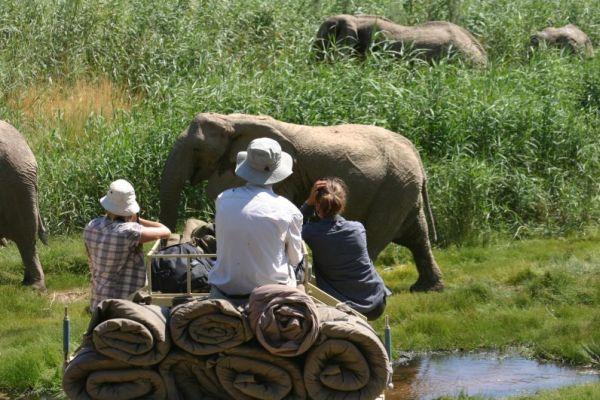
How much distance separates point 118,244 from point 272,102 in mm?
7034

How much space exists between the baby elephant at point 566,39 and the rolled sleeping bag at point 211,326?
46.1ft

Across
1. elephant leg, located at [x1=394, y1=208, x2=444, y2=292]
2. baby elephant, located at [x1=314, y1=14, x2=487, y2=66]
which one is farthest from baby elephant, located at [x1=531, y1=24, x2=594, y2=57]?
elephant leg, located at [x1=394, y1=208, x2=444, y2=292]

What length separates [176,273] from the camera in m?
8.11

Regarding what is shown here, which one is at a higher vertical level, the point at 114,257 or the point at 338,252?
the point at 338,252

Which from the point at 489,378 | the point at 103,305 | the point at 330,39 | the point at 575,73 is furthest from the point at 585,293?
the point at 330,39

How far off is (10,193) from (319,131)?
2781 millimetres

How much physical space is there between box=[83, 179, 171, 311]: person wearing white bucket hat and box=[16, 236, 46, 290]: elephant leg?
378cm

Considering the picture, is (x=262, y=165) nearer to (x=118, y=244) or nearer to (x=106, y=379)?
(x=106, y=379)

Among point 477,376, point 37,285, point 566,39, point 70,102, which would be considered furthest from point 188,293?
point 566,39

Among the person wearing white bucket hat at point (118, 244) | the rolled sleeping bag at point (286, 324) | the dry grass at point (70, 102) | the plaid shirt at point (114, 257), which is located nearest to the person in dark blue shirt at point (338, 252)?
the person wearing white bucket hat at point (118, 244)

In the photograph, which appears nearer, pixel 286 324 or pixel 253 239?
pixel 286 324

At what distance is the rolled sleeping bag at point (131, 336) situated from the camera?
6.60 m

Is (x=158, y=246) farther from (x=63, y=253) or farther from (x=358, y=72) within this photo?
(x=358, y=72)

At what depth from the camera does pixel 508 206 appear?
14773 millimetres
